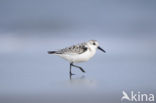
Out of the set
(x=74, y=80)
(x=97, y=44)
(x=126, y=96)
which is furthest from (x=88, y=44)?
(x=126, y=96)

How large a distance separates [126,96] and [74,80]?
1174mm

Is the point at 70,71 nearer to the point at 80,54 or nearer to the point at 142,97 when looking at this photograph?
the point at 80,54

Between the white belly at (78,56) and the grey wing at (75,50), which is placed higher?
the grey wing at (75,50)

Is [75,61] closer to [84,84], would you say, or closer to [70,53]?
[70,53]

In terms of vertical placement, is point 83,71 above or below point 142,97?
above

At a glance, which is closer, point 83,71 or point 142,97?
point 142,97

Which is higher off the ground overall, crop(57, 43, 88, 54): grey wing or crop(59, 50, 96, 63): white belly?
crop(57, 43, 88, 54): grey wing

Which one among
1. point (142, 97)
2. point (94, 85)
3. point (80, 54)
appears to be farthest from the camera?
point (80, 54)

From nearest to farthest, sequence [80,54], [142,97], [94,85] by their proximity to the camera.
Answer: [142,97], [94,85], [80,54]

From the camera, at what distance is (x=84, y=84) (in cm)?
624

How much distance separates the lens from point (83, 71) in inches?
279

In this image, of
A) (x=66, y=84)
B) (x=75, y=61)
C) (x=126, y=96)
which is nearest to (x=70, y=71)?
(x=75, y=61)

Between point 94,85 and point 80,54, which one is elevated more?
point 80,54

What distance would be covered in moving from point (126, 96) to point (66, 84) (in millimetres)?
1027
